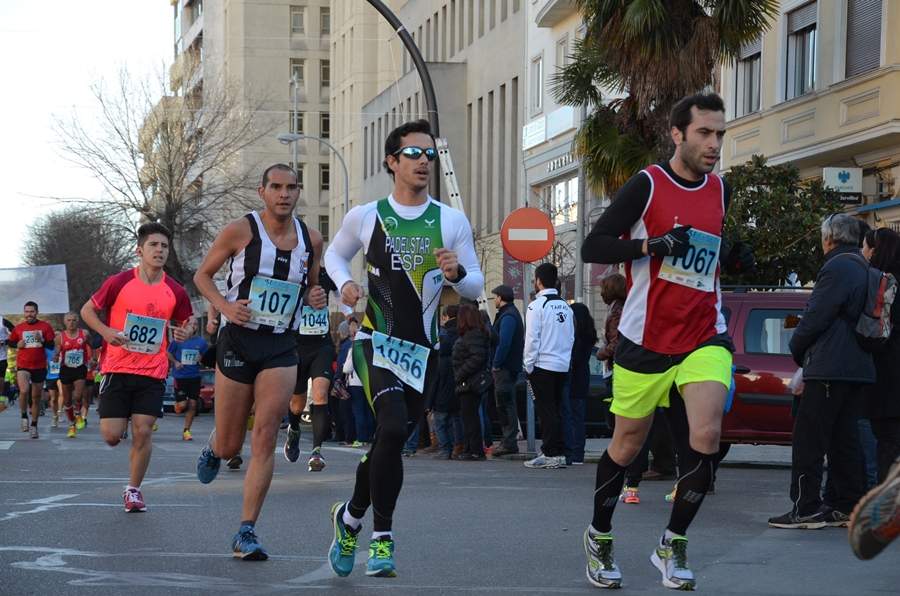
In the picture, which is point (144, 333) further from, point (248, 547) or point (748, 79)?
point (748, 79)

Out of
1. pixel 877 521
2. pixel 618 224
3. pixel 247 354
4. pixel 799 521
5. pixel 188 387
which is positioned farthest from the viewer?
pixel 188 387

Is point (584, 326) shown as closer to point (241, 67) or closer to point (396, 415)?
point (396, 415)

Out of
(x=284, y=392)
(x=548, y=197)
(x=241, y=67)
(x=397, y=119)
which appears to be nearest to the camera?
(x=284, y=392)

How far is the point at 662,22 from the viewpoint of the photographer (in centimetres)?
2259

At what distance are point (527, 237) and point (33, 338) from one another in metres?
9.63

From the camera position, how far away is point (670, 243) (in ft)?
21.3

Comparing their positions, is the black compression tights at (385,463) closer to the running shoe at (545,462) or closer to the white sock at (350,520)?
the white sock at (350,520)

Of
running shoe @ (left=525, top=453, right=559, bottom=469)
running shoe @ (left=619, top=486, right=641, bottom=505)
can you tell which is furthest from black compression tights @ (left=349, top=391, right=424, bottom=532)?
running shoe @ (left=525, top=453, right=559, bottom=469)

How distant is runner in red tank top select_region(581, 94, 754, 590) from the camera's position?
6.57 metres

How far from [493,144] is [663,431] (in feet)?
120

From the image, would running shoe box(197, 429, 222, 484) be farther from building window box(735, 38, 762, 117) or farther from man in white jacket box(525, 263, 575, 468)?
building window box(735, 38, 762, 117)

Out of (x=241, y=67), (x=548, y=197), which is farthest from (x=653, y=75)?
(x=241, y=67)

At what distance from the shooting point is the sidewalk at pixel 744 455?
51.8 feet

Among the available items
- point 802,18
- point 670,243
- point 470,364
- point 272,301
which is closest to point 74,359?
point 470,364
